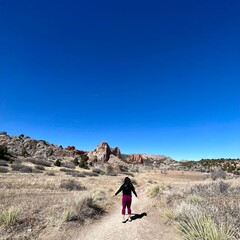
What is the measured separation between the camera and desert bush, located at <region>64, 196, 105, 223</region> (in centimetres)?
920

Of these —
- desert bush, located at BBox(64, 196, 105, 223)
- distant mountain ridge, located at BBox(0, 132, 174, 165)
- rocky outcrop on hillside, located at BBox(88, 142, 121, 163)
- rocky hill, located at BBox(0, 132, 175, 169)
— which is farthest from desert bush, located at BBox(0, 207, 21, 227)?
rocky outcrop on hillside, located at BBox(88, 142, 121, 163)

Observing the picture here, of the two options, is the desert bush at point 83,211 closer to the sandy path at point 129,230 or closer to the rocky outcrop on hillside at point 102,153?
the sandy path at point 129,230

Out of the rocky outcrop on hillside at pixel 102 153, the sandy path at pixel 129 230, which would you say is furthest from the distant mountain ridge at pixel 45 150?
the sandy path at pixel 129 230

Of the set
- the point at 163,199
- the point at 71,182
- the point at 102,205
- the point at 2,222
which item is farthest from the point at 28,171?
the point at 2,222

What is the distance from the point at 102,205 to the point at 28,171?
56.5 ft

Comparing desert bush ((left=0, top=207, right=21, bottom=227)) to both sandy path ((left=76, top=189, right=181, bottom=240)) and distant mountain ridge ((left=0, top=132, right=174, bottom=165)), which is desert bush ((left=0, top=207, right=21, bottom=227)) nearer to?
sandy path ((left=76, top=189, right=181, bottom=240))

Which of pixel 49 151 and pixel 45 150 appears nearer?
pixel 45 150

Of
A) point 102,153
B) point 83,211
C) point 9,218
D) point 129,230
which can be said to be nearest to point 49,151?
point 102,153

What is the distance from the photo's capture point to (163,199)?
13.6 m

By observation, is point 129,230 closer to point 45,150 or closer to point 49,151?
point 45,150

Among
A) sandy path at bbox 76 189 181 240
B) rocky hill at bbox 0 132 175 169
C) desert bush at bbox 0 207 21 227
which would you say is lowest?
sandy path at bbox 76 189 181 240

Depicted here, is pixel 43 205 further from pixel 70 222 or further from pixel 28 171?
pixel 28 171

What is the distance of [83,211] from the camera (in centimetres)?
1019

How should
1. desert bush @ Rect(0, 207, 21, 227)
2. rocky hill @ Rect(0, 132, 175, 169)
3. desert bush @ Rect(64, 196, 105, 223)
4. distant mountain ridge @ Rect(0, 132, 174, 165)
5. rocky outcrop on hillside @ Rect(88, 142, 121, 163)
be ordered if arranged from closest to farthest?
1. desert bush @ Rect(0, 207, 21, 227)
2. desert bush @ Rect(64, 196, 105, 223)
3. rocky hill @ Rect(0, 132, 175, 169)
4. distant mountain ridge @ Rect(0, 132, 174, 165)
5. rocky outcrop on hillside @ Rect(88, 142, 121, 163)
